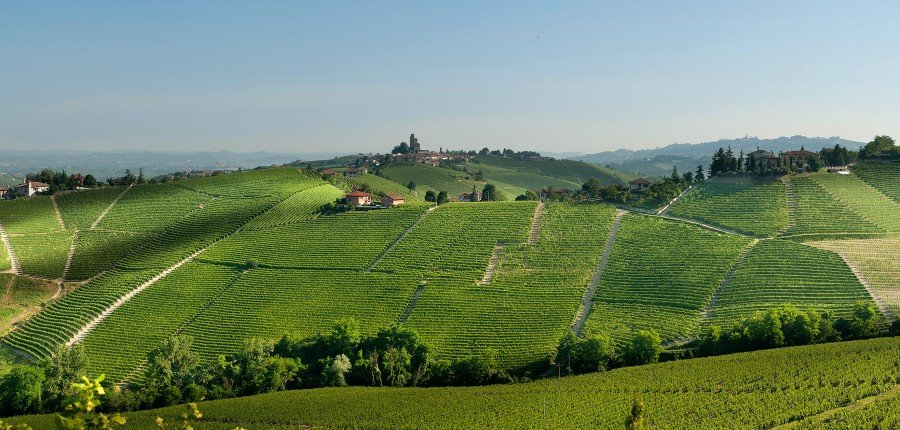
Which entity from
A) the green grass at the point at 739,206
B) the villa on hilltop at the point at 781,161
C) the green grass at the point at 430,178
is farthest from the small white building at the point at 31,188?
the villa on hilltop at the point at 781,161

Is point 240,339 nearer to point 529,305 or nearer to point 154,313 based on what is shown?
point 154,313

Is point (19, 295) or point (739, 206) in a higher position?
point (739, 206)

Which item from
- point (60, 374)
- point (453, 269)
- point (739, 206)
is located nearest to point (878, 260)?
point (739, 206)

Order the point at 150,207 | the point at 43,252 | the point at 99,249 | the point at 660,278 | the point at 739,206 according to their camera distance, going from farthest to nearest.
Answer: the point at 150,207, the point at 99,249, the point at 43,252, the point at 739,206, the point at 660,278

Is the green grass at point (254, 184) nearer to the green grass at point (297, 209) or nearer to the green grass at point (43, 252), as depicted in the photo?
the green grass at point (297, 209)

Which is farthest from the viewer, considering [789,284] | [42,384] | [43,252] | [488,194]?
[488,194]

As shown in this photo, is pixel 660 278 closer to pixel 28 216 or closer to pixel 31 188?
pixel 28 216

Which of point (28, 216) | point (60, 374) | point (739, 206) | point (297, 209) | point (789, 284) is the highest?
point (739, 206)
